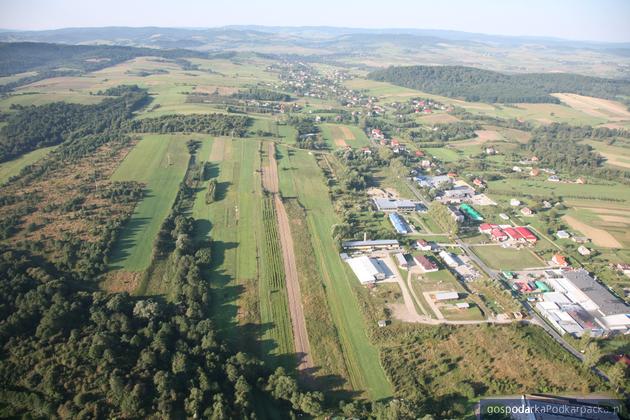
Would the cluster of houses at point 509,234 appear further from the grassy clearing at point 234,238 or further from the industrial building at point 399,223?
→ the grassy clearing at point 234,238

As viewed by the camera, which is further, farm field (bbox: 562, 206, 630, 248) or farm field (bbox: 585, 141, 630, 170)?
farm field (bbox: 585, 141, 630, 170)

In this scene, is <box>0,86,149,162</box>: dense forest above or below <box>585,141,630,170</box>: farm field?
above

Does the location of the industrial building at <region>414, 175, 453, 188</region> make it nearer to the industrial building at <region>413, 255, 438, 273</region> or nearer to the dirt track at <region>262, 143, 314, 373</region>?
the industrial building at <region>413, 255, 438, 273</region>

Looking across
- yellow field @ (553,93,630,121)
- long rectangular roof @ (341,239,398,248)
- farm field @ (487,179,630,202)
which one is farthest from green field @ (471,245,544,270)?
yellow field @ (553,93,630,121)

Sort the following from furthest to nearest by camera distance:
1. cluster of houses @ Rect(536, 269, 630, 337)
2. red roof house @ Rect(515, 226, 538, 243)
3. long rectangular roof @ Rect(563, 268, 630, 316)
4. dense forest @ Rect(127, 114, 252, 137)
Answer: dense forest @ Rect(127, 114, 252, 137), red roof house @ Rect(515, 226, 538, 243), long rectangular roof @ Rect(563, 268, 630, 316), cluster of houses @ Rect(536, 269, 630, 337)

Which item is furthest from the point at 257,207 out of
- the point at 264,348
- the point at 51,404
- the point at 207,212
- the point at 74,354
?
the point at 51,404

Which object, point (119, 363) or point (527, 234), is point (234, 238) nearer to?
point (119, 363)

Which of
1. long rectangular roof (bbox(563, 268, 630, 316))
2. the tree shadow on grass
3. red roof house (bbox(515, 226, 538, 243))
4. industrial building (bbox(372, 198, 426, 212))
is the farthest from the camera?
industrial building (bbox(372, 198, 426, 212))
